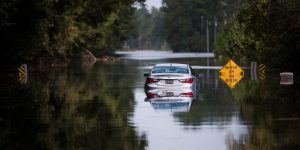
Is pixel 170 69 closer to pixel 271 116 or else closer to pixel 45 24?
pixel 271 116

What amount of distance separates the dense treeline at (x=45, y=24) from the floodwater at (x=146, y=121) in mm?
11921

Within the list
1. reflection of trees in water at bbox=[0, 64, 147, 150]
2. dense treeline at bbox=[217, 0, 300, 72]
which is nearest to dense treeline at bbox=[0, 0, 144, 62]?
reflection of trees in water at bbox=[0, 64, 147, 150]

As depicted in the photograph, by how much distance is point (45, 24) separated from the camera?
5303 centimetres

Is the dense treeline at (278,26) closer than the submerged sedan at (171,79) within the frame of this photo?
No

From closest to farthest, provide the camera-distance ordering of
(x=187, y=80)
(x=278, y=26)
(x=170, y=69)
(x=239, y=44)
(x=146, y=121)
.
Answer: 1. (x=146, y=121)
2. (x=187, y=80)
3. (x=170, y=69)
4. (x=278, y=26)
5. (x=239, y=44)

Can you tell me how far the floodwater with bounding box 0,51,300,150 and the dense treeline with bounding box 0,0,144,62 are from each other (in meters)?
11.9

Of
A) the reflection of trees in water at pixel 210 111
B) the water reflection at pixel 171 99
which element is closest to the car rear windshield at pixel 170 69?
the water reflection at pixel 171 99

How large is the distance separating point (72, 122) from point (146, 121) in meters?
1.94

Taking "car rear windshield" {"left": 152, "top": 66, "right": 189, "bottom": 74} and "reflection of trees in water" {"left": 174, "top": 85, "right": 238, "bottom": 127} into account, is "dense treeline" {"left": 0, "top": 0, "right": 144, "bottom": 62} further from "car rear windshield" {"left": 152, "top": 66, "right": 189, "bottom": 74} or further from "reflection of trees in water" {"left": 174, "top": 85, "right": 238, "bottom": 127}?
"reflection of trees in water" {"left": 174, "top": 85, "right": 238, "bottom": 127}

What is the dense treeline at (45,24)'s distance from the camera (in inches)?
1754

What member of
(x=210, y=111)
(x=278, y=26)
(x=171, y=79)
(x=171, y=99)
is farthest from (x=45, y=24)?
(x=210, y=111)

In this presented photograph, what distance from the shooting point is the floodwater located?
47.9 ft

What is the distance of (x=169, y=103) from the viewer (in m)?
24.8

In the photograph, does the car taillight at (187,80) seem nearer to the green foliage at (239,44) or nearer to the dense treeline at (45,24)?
the dense treeline at (45,24)
